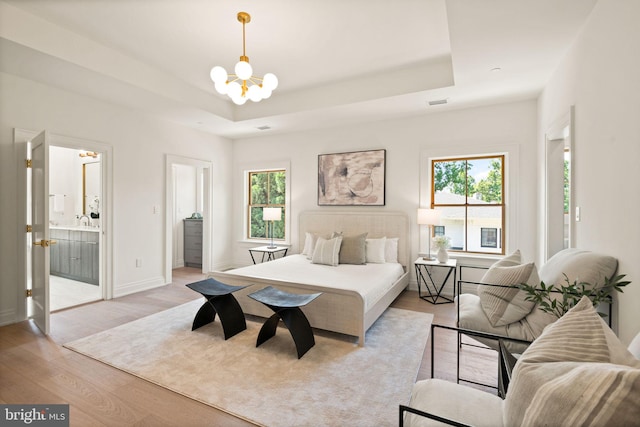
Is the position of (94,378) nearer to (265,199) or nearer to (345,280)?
(345,280)

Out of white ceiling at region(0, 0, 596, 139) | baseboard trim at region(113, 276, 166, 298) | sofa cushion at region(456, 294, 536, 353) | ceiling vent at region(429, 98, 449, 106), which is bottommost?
baseboard trim at region(113, 276, 166, 298)

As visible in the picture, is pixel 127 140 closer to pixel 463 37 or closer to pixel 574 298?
pixel 463 37

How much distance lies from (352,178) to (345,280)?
2.21 metres

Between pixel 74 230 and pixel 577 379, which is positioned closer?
pixel 577 379

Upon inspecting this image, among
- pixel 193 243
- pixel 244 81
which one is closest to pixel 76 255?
pixel 193 243

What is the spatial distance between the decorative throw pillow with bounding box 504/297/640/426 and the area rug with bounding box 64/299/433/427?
44.7 inches

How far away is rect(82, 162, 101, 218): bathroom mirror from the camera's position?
6109mm

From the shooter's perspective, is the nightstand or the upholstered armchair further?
the nightstand

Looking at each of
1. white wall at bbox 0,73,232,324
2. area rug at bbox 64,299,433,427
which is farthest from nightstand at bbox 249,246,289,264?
area rug at bbox 64,299,433,427

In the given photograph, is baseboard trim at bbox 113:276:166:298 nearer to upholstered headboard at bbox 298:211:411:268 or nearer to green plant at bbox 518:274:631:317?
upholstered headboard at bbox 298:211:411:268

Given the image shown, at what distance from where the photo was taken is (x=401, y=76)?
3865mm

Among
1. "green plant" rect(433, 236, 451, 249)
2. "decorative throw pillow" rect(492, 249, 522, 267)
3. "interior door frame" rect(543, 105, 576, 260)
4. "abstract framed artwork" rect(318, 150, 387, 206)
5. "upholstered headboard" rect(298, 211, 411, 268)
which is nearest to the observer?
"decorative throw pillow" rect(492, 249, 522, 267)

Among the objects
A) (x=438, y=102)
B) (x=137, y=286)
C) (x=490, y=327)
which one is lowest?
(x=137, y=286)

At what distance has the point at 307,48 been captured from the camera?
333 centimetres
